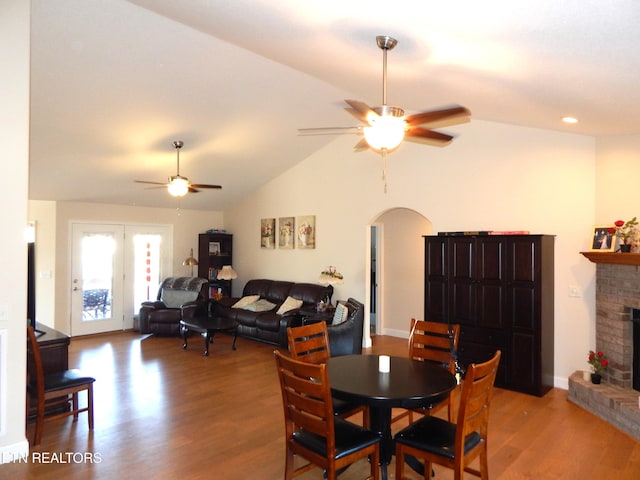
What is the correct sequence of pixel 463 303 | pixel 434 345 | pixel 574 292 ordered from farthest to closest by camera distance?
pixel 463 303
pixel 574 292
pixel 434 345

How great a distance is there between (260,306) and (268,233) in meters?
1.74

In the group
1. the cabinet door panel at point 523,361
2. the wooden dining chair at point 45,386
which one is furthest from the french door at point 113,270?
the cabinet door panel at point 523,361

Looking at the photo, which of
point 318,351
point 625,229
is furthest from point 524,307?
point 318,351

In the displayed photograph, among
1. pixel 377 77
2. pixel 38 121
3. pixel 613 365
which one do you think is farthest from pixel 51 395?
pixel 613 365

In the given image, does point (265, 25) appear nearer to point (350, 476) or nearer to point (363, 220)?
point (350, 476)

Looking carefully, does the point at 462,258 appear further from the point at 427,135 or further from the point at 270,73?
the point at 270,73

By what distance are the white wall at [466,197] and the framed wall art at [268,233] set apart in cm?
16

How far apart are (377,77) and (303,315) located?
410cm

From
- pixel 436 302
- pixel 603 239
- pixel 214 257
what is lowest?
pixel 436 302

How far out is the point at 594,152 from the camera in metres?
5.02

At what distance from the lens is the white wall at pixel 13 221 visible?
3.26 m

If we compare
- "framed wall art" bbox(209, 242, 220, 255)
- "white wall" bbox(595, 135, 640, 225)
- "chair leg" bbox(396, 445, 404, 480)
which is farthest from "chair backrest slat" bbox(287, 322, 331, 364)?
"framed wall art" bbox(209, 242, 220, 255)

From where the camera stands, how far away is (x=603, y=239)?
4793mm

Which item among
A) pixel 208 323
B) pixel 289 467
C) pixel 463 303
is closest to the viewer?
pixel 289 467
